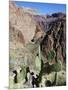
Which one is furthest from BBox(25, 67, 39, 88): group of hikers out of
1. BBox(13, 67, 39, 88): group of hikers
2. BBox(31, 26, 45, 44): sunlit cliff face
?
BBox(31, 26, 45, 44): sunlit cliff face

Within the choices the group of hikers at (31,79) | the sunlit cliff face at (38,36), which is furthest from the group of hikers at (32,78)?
the sunlit cliff face at (38,36)

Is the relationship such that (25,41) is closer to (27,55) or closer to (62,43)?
(27,55)

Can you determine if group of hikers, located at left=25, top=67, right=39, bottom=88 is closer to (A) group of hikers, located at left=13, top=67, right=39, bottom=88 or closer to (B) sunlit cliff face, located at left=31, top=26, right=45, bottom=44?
(A) group of hikers, located at left=13, top=67, right=39, bottom=88

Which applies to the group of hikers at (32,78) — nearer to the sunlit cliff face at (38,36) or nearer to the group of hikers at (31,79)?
the group of hikers at (31,79)

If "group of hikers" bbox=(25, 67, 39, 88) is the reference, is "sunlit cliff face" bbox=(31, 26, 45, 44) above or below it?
above

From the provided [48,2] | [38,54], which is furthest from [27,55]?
[48,2]

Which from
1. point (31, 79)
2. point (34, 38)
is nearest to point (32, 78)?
point (31, 79)

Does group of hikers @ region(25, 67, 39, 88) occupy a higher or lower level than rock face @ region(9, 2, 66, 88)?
lower

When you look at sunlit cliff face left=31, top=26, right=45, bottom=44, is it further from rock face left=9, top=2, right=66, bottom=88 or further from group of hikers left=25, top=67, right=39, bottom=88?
group of hikers left=25, top=67, right=39, bottom=88

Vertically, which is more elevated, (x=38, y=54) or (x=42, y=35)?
(x=42, y=35)
